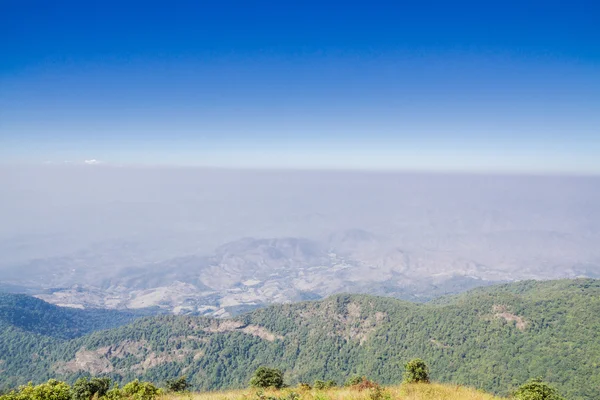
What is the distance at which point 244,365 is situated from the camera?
100750 millimetres

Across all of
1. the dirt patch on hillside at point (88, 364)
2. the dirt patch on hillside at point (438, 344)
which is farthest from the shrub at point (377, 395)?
the dirt patch on hillside at point (88, 364)

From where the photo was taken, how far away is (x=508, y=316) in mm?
86625

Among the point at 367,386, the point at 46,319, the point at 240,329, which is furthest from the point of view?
the point at 46,319

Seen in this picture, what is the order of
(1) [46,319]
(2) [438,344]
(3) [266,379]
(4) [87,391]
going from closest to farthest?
(4) [87,391], (3) [266,379], (2) [438,344], (1) [46,319]

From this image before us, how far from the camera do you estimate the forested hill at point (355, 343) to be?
73.4 meters

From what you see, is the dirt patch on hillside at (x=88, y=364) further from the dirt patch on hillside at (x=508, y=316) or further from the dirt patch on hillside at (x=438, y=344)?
the dirt patch on hillside at (x=508, y=316)

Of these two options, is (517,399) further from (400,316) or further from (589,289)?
(589,289)

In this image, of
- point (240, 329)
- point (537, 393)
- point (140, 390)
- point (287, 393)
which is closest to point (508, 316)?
point (240, 329)

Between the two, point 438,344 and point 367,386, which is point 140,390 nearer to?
point 367,386

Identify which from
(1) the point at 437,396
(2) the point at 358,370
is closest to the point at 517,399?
(1) the point at 437,396

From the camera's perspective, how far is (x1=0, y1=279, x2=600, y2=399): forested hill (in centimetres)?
7344

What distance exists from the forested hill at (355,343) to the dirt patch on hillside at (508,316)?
0.25 meters

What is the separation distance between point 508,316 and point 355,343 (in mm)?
46064

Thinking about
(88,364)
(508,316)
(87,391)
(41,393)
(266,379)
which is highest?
(41,393)
